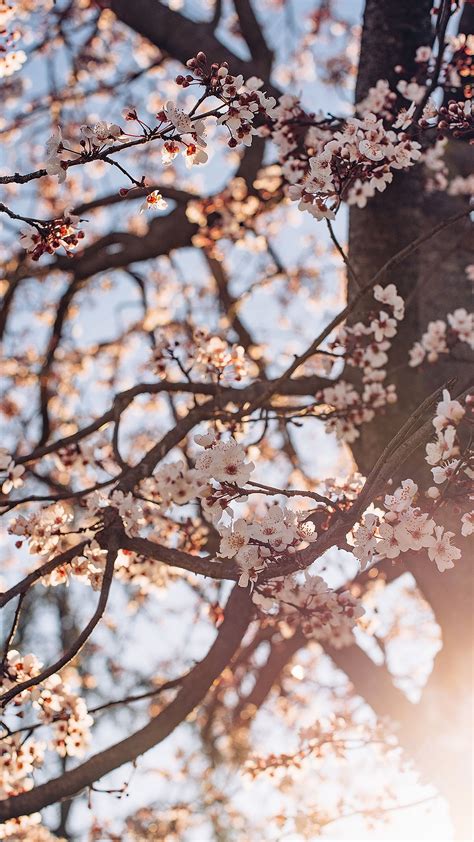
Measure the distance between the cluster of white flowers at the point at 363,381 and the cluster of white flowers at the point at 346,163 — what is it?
1.06 m

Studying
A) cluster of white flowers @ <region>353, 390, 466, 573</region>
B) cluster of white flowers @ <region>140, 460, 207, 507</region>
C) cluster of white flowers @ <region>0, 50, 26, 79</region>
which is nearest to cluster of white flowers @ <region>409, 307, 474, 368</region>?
cluster of white flowers @ <region>353, 390, 466, 573</region>

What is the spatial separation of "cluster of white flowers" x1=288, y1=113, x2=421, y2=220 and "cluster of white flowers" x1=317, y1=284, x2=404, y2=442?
41.9 inches

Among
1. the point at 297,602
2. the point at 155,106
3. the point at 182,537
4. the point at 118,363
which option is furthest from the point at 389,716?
the point at 155,106

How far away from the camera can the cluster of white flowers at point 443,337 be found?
3523 millimetres

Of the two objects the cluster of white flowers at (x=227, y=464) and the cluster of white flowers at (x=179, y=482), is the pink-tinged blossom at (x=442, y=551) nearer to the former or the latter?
the cluster of white flowers at (x=227, y=464)

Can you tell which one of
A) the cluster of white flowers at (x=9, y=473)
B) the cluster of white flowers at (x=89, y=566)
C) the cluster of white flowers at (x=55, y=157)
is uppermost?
the cluster of white flowers at (x=55, y=157)

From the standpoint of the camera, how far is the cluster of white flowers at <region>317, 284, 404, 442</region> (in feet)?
11.3

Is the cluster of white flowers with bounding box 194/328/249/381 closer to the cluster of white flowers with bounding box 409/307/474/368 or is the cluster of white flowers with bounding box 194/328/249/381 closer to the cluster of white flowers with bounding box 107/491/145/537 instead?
the cluster of white flowers with bounding box 409/307/474/368

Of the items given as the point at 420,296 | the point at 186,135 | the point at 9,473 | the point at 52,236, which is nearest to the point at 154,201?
the point at 186,135

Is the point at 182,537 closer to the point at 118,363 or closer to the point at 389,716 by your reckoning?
the point at 389,716

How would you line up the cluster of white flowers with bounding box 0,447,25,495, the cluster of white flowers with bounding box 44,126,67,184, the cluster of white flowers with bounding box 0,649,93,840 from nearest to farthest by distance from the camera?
the cluster of white flowers with bounding box 44,126,67,184 < the cluster of white flowers with bounding box 0,447,25,495 < the cluster of white flowers with bounding box 0,649,93,840

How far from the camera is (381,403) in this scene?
11.8 ft

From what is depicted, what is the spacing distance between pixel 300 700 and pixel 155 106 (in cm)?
727

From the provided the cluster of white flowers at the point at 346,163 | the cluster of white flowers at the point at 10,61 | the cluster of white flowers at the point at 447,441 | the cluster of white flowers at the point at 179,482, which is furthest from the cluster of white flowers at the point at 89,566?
the cluster of white flowers at the point at 10,61
